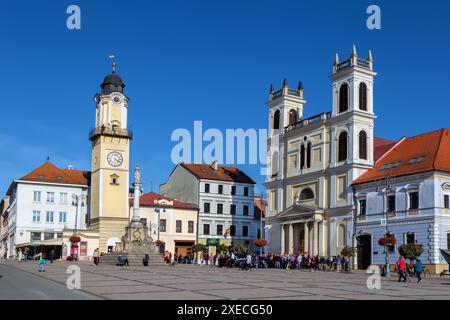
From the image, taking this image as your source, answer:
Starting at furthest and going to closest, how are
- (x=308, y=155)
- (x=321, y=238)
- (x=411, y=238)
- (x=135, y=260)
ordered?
(x=308, y=155) < (x=321, y=238) < (x=135, y=260) < (x=411, y=238)

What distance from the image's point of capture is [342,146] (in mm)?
57375

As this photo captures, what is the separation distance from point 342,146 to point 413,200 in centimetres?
1006

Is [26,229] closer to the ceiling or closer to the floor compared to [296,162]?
closer to the floor

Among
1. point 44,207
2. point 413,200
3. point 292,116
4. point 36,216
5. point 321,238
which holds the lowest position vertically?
point 321,238

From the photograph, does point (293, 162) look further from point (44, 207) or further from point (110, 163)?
point (44, 207)

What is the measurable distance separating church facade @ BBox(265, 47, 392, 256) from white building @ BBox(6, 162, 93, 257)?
1067 inches

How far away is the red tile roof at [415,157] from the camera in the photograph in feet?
161

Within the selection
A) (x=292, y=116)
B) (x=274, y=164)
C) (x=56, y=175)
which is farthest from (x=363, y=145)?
(x=56, y=175)

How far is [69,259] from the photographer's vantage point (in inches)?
2635

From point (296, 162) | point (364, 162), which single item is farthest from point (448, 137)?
point (296, 162)

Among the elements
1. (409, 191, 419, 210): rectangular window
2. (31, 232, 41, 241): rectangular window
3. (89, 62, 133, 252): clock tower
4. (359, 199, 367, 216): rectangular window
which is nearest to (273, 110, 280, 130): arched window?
(359, 199, 367, 216): rectangular window

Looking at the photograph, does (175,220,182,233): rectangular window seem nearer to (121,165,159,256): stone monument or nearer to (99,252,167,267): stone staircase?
(121,165,159,256): stone monument
